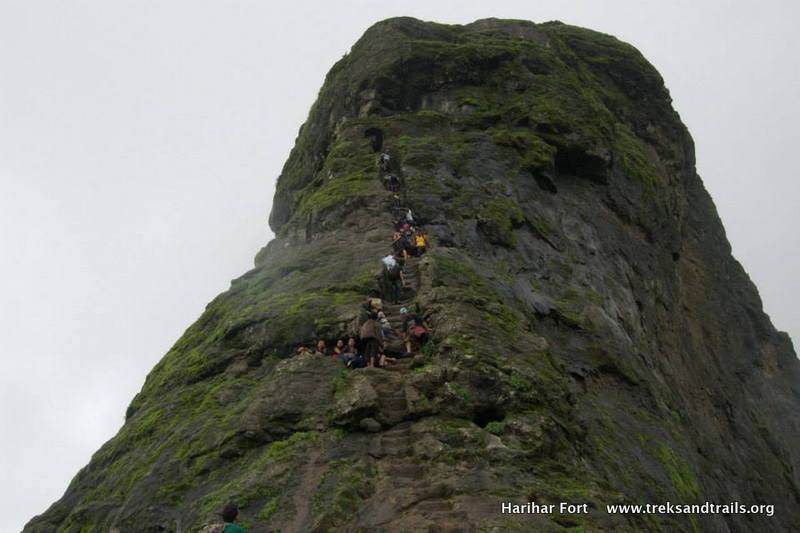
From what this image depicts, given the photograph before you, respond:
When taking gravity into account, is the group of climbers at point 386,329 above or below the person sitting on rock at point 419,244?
below

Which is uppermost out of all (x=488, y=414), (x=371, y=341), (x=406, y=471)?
(x=371, y=341)

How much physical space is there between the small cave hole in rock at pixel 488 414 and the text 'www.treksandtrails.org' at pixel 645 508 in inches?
140

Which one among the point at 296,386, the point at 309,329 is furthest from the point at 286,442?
the point at 309,329

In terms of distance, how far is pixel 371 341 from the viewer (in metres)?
22.7

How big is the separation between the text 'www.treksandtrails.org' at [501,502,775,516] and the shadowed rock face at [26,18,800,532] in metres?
0.24

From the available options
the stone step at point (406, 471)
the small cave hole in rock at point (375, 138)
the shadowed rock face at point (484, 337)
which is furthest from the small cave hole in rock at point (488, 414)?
the small cave hole in rock at point (375, 138)

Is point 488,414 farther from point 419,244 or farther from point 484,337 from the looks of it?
point 419,244

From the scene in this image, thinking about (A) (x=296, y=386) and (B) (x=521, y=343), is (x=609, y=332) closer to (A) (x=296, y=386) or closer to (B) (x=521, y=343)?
(B) (x=521, y=343)

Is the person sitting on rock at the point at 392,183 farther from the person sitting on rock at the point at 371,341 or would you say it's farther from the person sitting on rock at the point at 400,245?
the person sitting on rock at the point at 371,341

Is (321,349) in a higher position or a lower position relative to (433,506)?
higher

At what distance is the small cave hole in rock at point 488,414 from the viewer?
804 inches

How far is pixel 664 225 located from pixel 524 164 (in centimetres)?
1120

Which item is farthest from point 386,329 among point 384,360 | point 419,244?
point 419,244

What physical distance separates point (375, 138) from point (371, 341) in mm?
19451
